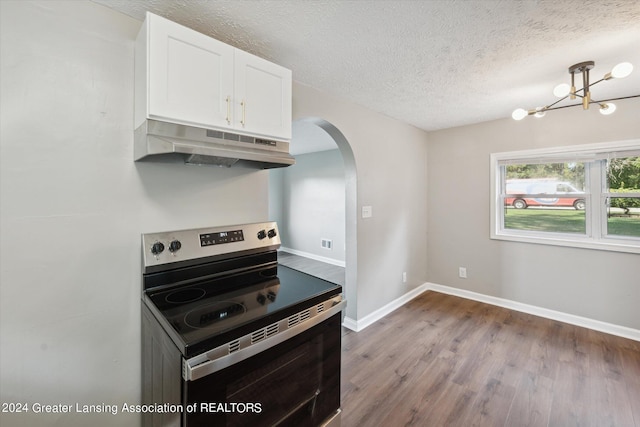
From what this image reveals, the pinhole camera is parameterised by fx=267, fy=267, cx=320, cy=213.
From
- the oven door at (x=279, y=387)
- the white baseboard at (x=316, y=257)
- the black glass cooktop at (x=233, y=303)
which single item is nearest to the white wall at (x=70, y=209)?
the black glass cooktop at (x=233, y=303)

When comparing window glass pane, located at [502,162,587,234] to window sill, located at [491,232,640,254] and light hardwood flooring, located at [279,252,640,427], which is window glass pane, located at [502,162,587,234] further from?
light hardwood flooring, located at [279,252,640,427]

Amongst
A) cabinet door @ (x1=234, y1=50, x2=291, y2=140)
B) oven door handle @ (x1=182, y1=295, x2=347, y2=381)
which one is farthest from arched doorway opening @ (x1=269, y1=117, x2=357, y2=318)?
oven door handle @ (x1=182, y1=295, x2=347, y2=381)

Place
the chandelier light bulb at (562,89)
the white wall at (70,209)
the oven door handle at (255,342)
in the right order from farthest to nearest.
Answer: the chandelier light bulb at (562,89)
the white wall at (70,209)
the oven door handle at (255,342)

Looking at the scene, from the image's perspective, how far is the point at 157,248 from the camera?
1.45m

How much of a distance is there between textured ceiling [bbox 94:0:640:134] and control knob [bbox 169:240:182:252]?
1.22 meters

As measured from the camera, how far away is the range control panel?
145 cm

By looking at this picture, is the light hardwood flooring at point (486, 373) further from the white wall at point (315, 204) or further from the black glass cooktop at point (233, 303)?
the white wall at point (315, 204)

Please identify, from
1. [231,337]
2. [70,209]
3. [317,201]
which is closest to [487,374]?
[231,337]

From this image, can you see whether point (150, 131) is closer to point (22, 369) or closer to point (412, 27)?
point (22, 369)

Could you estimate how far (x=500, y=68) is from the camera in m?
2.04

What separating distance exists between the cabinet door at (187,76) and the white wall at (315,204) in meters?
4.02

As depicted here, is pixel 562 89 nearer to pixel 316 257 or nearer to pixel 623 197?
pixel 623 197

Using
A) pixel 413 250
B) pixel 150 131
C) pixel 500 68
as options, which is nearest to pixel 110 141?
pixel 150 131

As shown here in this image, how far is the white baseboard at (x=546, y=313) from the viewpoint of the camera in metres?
2.69
